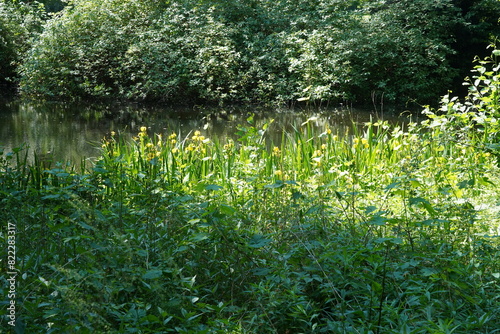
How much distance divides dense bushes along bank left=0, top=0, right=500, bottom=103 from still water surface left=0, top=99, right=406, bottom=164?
891mm

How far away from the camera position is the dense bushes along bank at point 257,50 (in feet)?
44.2

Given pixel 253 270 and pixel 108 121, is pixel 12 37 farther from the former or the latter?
pixel 253 270

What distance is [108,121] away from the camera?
37.1 ft

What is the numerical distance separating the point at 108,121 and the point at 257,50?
17.6ft

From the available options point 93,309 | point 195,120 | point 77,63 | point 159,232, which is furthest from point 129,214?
point 77,63

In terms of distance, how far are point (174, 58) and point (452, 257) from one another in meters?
12.6

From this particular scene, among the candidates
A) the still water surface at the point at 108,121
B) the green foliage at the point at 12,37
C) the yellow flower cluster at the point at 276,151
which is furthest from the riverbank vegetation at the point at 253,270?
the green foliage at the point at 12,37

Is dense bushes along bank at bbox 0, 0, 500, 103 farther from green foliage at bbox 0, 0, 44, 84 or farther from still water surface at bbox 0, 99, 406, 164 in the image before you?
green foliage at bbox 0, 0, 44, 84

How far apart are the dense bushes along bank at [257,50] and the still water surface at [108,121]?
891mm

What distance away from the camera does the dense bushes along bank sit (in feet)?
44.2

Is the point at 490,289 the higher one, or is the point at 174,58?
the point at 174,58

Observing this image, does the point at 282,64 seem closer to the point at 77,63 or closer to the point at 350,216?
the point at 77,63

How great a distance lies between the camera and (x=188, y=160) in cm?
497

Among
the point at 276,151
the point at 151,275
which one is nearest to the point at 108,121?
the point at 276,151
